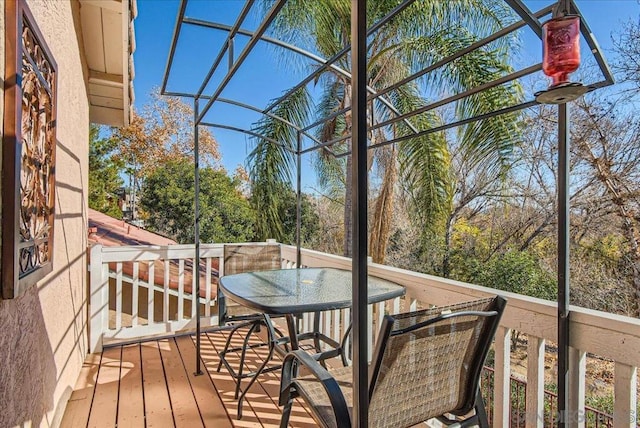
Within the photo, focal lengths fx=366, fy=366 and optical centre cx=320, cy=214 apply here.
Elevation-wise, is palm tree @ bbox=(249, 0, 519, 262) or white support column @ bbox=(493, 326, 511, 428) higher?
palm tree @ bbox=(249, 0, 519, 262)

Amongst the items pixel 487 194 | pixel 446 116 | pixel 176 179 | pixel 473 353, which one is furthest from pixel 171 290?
pixel 446 116

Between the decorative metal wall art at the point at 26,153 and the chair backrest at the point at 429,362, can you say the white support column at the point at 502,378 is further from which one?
the decorative metal wall art at the point at 26,153

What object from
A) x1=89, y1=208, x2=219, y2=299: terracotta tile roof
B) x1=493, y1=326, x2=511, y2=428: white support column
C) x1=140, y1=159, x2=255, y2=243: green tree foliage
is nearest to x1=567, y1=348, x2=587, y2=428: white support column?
x1=493, y1=326, x2=511, y2=428: white support column

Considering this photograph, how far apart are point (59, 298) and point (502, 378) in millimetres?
2539

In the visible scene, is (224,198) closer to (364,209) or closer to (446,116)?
(446,116)

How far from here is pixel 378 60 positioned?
21.2ft

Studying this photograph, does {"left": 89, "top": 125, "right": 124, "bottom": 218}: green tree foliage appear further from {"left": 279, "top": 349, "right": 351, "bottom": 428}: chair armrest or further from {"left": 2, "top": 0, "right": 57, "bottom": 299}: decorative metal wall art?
{"left": 279, "top": 349, "right": 351, "bottom": 428}: chair armrest

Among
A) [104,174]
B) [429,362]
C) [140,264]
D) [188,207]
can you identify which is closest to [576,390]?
[429,362]

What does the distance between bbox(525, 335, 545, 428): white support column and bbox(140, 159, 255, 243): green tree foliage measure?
7.31 m

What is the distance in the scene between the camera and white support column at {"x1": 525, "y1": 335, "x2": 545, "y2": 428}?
5.17 feet

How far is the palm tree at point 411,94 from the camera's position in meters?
4.53

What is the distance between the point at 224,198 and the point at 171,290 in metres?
4.40

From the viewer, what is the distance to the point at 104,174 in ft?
32.6

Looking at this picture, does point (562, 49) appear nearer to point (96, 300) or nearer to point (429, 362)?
point (429, 362)
